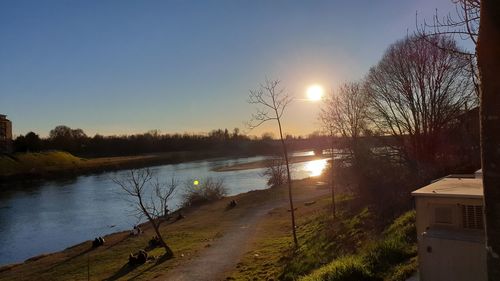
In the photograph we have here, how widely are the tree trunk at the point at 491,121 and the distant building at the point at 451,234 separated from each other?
386 centimetres

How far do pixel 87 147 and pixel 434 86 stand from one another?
13940 cm

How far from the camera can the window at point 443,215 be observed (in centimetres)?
721

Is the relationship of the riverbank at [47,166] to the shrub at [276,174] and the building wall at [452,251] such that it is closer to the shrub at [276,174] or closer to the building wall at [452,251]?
the shrub at [276,174]

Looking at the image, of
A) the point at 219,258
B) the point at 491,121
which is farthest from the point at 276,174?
the point at 491,121

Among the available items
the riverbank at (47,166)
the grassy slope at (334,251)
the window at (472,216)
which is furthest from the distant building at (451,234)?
the riverbank at (47,166)

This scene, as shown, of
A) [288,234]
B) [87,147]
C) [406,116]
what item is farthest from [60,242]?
[87,147]

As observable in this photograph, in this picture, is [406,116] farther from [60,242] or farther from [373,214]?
[60,242]

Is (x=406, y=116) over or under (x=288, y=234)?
over

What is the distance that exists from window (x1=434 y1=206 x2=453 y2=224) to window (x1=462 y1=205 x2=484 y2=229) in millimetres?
231

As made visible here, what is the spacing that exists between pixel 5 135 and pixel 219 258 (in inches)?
4624

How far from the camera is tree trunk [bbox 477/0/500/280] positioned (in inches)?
112

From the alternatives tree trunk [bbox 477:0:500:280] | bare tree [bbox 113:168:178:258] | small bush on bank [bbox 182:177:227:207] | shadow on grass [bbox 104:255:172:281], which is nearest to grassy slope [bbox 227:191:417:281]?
shadow on grass [bbox 104:255:172:281]

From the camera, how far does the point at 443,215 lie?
7285mm

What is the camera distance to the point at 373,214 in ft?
65.4
